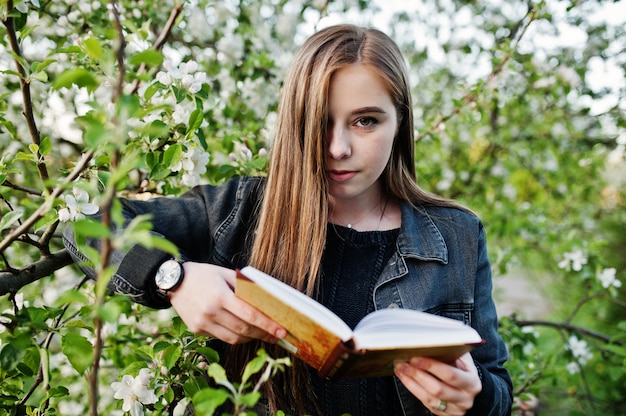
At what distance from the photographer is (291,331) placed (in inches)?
36.2

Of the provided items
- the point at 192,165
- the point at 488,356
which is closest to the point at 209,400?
the point at 192,165

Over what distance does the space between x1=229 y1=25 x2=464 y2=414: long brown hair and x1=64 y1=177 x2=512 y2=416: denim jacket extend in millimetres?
87

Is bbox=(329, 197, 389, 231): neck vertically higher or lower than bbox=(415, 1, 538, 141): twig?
lower

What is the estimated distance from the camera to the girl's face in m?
1.32

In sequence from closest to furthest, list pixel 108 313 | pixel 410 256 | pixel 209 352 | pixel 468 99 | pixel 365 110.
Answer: pixel 108 313
pixel 209 352
pixel 365 110
pixel 410 256
pixel 468 99

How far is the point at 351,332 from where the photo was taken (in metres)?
0.89

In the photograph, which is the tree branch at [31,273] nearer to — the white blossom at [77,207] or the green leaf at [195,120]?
the white blossom at [77,207]

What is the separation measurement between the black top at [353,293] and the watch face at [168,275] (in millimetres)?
387

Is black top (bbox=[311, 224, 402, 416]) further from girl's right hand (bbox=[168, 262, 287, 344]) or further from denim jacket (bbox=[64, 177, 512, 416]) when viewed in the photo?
girl's right hand (bbox=[168, 262, 287, 344])

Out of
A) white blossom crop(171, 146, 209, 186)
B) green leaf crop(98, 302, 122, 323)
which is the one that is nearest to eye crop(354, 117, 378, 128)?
white blossom crop(171, 146, 209, 186)

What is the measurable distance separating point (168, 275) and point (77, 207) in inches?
10.1

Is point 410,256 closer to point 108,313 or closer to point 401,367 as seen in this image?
point 401,367

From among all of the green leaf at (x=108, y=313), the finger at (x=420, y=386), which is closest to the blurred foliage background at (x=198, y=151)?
the green leaf at (x=108, y=313)

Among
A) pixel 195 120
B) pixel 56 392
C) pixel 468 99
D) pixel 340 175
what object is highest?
pixel 468 99
